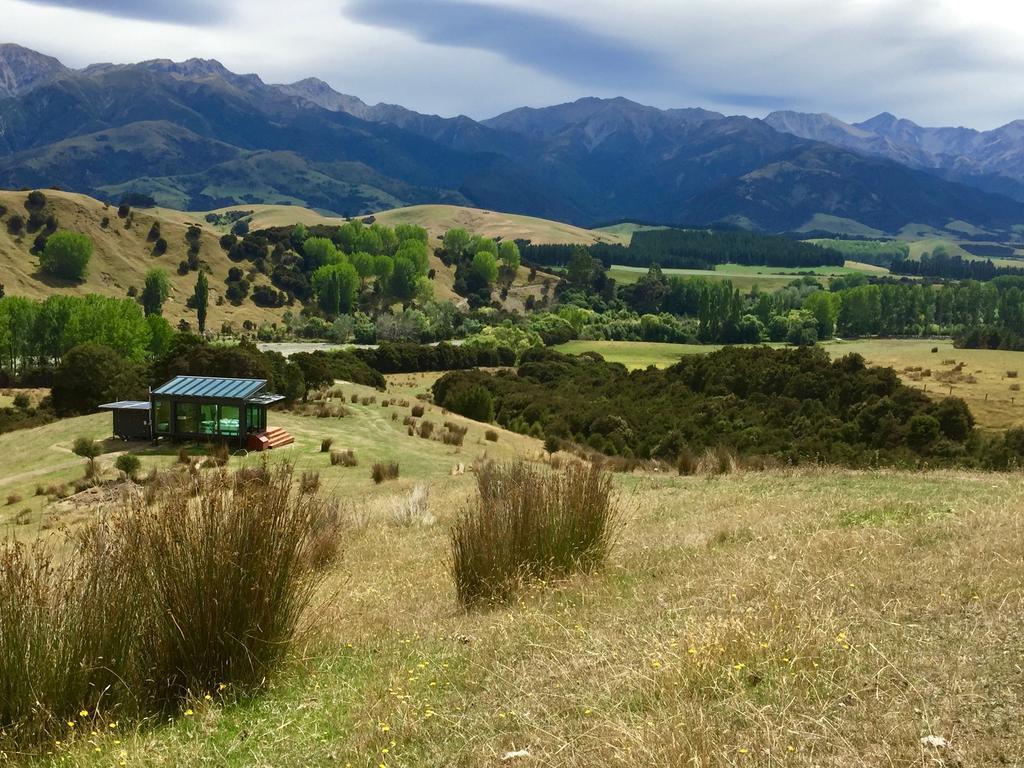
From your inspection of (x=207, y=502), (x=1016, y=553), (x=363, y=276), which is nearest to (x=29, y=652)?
(x=207, y=502)

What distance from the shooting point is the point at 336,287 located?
5010 inches

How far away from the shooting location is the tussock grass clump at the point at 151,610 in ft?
17.2

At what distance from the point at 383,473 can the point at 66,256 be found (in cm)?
10347

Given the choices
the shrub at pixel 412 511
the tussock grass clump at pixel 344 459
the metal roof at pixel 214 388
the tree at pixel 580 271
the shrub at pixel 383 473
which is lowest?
the tussock grass clump at pixel 344 459

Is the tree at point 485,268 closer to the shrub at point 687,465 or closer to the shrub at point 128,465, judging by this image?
the shrub at point 128,465

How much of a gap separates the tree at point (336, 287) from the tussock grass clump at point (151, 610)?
4860 inches

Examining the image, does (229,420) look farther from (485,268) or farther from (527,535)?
(485,268)

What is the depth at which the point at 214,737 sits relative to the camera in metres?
5.20

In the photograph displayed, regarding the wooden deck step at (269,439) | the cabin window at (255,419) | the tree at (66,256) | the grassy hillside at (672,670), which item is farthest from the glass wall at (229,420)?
the tree at (66,256)

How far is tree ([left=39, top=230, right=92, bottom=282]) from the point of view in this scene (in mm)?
110812

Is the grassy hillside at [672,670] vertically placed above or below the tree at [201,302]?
above

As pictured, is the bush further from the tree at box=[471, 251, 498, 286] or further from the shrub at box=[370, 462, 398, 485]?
the tree at box=[471, 251, 498, 286]

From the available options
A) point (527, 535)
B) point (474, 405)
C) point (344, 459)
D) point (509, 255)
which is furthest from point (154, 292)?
point (527, 535)

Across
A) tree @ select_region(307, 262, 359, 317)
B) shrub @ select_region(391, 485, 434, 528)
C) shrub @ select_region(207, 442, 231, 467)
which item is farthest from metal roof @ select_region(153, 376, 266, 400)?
tree @ select_region(307, 262, 359, 317)
